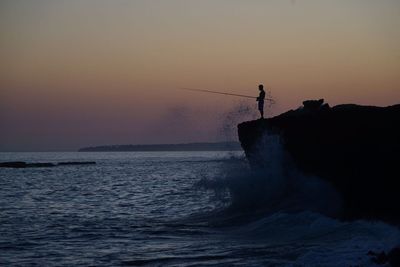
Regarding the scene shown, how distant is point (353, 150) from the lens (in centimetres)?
1630

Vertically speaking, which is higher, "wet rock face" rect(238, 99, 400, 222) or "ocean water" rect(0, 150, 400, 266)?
"wet rock face" rect(238, 99, 400, 222)

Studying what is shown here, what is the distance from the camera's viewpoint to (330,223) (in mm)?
13922

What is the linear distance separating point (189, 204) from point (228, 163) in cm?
337

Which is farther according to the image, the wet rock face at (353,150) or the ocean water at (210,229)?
the wet rock face at (353,150)

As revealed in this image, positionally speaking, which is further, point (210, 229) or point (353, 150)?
point (353, 150)

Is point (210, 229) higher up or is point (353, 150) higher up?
point (353, 150)

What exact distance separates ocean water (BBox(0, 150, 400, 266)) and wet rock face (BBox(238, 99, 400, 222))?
599mm

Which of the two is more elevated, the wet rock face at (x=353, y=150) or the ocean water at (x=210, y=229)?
the wet rock face at (x=353, y=150)

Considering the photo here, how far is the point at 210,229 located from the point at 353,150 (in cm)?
454

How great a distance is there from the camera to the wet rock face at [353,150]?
1491 centimetres

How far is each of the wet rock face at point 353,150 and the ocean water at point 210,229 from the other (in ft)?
1.97

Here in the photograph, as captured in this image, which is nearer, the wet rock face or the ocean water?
the ocean water

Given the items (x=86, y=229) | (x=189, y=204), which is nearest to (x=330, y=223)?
(x=86, y=229)

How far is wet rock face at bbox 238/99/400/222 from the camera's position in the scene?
14.9 meters
